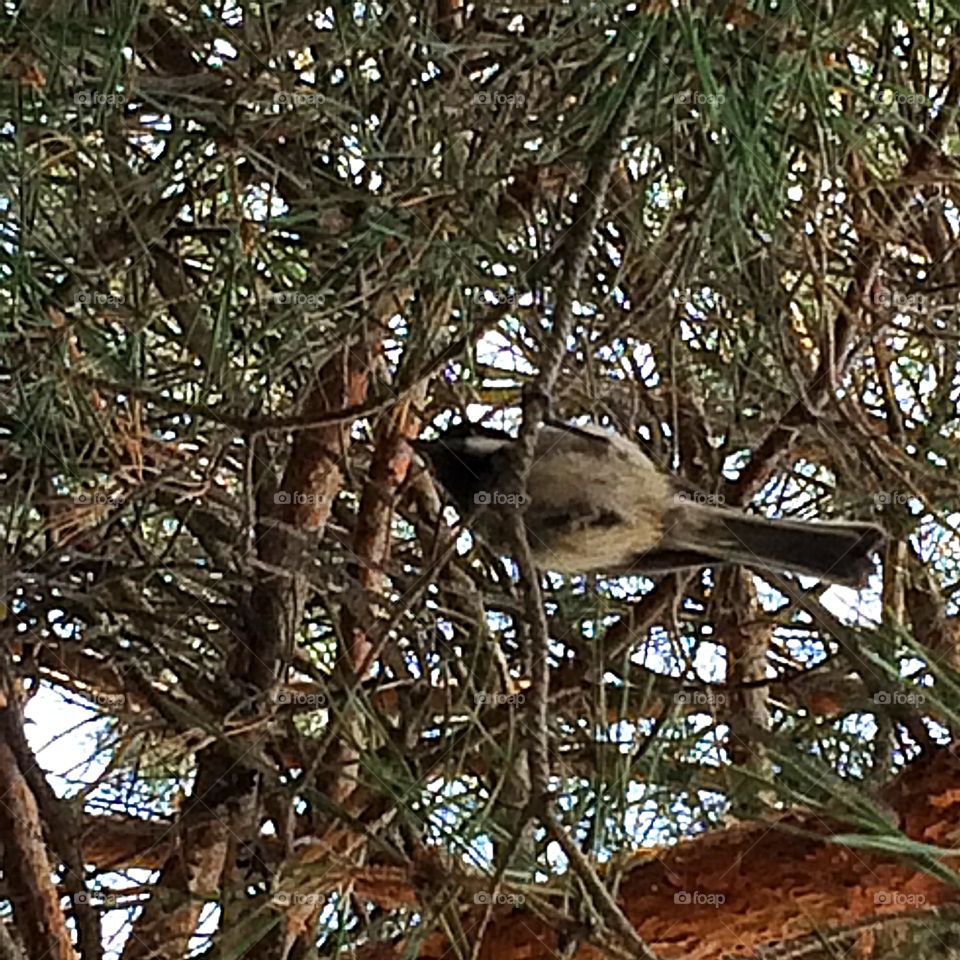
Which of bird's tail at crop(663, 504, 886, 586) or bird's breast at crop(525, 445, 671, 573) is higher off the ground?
bird's breast at crop(525, 445, 671, 573)

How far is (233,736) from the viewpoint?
114 centimetres

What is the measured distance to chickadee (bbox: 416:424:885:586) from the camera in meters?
1.09

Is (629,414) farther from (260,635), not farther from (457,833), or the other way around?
(457,833)

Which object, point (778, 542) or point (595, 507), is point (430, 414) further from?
point (778, 542)

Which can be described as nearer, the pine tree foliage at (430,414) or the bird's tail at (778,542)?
the pine tree foliage at (430,414)

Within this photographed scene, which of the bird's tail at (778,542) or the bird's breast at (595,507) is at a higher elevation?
the bird's breast at (595,507)

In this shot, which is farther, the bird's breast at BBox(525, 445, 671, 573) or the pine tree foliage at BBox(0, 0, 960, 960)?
the bird's breast at BBox(525, 445, 671, 573)

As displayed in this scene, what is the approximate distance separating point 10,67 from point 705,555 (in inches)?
22.8

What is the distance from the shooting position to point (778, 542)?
1.04 meters

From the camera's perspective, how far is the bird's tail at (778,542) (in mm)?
1010

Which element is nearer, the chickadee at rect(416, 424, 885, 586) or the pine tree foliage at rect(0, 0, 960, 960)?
the pine tree foliage at rect(0, 0, 960, 960)

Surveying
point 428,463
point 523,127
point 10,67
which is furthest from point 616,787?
point 10,67

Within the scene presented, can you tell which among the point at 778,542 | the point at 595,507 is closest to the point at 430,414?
the point at 595,507

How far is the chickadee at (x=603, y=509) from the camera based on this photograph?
1086mm
